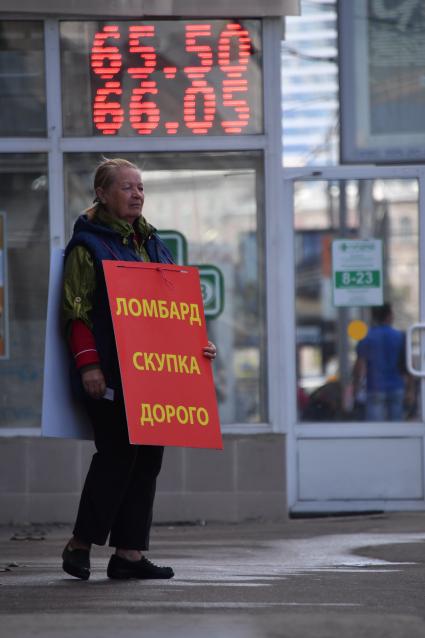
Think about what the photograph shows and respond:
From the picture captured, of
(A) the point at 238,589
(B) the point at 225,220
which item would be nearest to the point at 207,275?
(B) the point at 225,220

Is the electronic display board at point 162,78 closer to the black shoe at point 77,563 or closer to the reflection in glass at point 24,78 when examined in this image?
the reflection in glass at point 24,78

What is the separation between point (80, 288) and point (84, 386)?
1.26ft

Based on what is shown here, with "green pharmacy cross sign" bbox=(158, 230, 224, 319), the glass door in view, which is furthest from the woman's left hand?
the glass door

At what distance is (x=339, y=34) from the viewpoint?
853 cm

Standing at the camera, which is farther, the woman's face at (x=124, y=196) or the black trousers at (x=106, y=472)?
the woman's face at (x=124, y=196)

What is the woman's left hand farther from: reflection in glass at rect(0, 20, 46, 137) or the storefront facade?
reflection in glass at rect(0, 20, 46, 137)

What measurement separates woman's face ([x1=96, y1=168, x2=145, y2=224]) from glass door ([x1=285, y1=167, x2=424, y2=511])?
10.5 ft

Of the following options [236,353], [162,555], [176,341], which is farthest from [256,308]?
[176,341]

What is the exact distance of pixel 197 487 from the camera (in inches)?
323

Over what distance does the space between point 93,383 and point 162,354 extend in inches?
14.8

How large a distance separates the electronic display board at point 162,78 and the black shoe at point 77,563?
11.8 ft

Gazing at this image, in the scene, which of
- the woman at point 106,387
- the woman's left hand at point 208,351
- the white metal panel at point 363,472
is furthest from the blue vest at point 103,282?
the white metal panel at point 363,472

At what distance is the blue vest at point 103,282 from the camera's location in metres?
5.27

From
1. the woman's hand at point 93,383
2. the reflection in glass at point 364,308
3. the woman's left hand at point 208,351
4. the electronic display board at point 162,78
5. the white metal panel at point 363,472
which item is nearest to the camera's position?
the woman's hand at point 93,383
